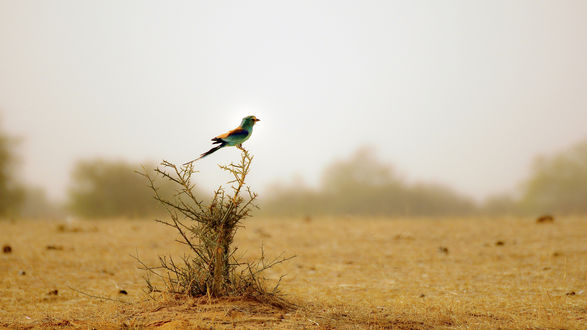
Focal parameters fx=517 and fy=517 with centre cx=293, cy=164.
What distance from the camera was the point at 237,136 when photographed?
4.85 meters

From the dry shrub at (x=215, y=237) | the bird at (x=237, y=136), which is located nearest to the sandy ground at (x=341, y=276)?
the dry shrub at (x=215, y=237)

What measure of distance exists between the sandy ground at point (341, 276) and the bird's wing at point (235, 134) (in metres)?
1.67

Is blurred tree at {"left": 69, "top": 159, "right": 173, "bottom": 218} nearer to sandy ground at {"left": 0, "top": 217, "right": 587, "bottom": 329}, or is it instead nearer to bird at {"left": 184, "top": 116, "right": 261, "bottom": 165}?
sandy ground at {"left": 0, "top": 217, "right": 587, "bottom": 329}

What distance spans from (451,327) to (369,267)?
13.8ft

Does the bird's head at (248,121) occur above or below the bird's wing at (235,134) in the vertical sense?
above

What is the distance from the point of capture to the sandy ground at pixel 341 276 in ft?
17.3

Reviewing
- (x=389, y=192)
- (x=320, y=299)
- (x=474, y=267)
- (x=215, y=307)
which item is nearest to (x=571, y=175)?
(x=389, y=192)

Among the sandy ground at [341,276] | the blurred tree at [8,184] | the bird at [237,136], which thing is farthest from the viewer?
the blurred tree at [8,184]

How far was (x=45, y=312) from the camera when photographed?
632cm

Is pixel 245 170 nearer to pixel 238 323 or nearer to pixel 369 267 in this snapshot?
pixel 238 323

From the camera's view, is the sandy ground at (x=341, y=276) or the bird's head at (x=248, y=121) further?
the sandy ground at (x=341, y=276)

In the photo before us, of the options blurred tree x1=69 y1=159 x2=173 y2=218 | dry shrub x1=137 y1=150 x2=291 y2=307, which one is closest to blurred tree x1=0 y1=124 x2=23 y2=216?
blurred tree x1=69 y1=159 x2=173 y2=218

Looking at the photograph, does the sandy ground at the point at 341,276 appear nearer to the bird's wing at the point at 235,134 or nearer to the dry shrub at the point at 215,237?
the dry shrub at the point at 215,237

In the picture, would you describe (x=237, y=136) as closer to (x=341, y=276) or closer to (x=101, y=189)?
(x=341, y=276)
